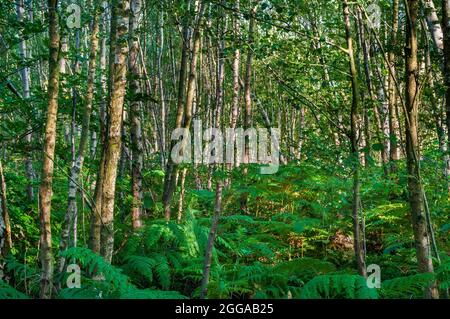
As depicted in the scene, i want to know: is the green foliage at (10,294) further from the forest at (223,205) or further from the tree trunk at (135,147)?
the tree trunk at (135,147)

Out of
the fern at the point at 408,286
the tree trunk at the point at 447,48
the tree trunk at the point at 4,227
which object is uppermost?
the tree trunk at the point at 447,48

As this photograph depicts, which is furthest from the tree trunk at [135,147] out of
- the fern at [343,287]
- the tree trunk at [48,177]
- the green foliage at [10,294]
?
the fern at [343,287]

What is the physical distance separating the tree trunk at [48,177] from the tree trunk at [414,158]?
10.4 feet

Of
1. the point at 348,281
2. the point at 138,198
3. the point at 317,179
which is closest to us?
the point at 348,281

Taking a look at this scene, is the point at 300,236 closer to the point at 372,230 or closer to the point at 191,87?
the point at 372,230

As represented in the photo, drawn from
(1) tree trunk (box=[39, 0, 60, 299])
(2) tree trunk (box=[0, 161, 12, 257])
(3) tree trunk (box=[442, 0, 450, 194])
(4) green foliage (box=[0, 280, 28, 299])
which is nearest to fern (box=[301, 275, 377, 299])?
(3) tree trunk (box=[442, 0, 450, 194])

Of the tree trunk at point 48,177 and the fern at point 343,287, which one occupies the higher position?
the tree trunk at point 48,177

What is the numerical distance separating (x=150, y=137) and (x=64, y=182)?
14146mm

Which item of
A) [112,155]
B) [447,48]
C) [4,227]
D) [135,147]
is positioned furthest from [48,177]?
[447,48]

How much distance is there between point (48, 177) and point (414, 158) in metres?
3.31

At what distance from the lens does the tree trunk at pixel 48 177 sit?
420 cm

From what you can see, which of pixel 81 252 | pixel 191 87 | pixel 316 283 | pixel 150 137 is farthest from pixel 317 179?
pixel 150 137

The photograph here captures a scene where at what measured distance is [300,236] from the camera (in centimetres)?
741

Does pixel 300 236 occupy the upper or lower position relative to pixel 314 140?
lower
